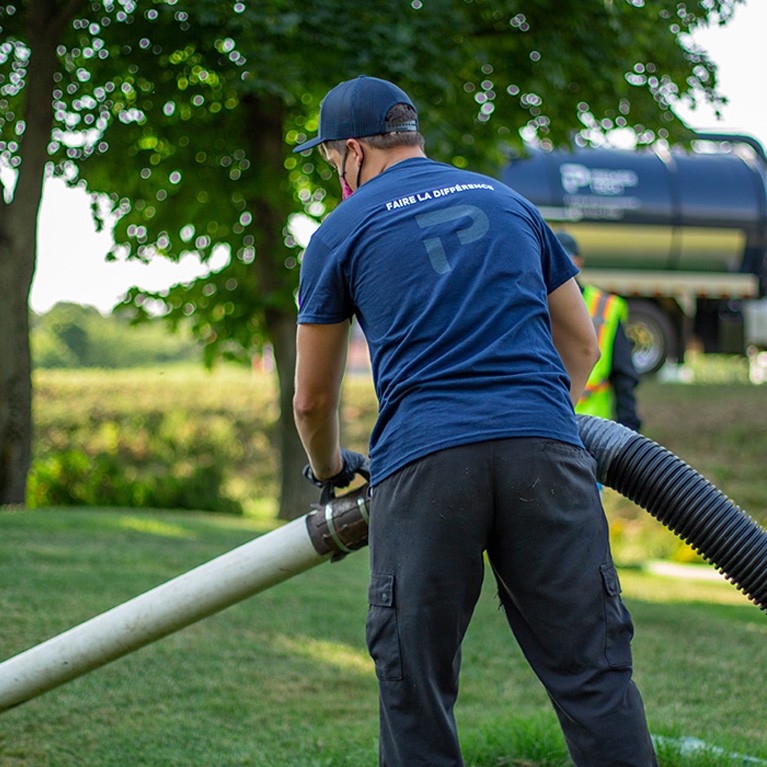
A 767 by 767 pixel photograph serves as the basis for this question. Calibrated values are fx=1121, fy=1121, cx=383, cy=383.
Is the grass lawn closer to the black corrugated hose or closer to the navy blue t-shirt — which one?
the black corrugated hose

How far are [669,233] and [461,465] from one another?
15.8m

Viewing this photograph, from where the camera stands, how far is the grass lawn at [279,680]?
409 centimetres

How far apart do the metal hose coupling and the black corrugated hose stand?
65 cm

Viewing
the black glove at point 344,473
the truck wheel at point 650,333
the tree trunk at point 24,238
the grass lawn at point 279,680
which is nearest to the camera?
the black glove at point 344,473

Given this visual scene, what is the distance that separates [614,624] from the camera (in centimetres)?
263

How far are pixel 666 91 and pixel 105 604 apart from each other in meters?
8.51

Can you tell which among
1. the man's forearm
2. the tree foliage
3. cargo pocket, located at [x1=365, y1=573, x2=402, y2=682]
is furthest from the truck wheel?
cargo pocket, located at [x1=365, y1=573, x2=402, y2=682]

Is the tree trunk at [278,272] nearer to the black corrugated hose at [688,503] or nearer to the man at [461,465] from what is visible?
the black corrugated hose at [688,503]

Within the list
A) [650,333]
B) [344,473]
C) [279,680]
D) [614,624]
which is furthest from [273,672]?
[650,333]

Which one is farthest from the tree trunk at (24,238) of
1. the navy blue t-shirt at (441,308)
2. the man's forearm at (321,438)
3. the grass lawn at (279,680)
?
the navy blue t-shirt at (441,308)

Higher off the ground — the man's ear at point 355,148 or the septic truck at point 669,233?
the septic truck at point 669,233

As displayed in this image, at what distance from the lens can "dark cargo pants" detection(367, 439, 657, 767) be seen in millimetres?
2564

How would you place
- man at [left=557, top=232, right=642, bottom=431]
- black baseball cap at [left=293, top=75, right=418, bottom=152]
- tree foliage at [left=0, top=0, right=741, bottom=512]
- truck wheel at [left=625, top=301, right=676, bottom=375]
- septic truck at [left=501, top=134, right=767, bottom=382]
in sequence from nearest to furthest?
black baseball cap at [left=293, top=75, right=418, bottom=152]
man at [left=557, top=232, right=642, bottom=431]
tree foliage at [left=0, top=0, right=741, bottom=512]
septic truck at [left=501, top=134, right=767, bottom=382]
truck wheel at [left=625, top=301, right=676, bottom=375]

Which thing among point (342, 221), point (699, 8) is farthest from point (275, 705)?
point (699, 8)
